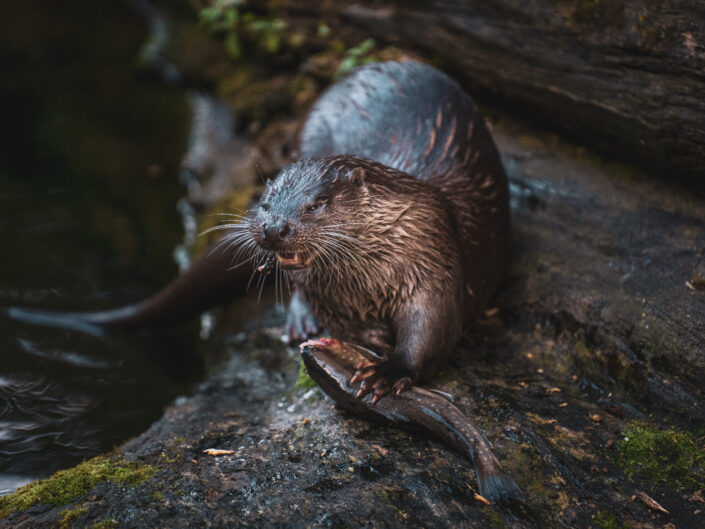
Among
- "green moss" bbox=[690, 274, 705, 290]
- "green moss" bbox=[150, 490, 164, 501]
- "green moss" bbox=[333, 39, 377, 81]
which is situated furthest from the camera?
"green moss" bbox=[333, 39, 377, 81]

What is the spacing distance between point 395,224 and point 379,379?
572 mm

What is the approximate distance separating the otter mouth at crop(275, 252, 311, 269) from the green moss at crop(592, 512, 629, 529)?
118 cm

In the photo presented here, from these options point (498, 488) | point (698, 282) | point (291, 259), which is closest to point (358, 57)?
point (291, 259)

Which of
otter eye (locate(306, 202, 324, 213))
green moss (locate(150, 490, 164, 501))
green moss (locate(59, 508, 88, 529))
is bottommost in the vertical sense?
green moss (locate(59, 508, 88, 529))

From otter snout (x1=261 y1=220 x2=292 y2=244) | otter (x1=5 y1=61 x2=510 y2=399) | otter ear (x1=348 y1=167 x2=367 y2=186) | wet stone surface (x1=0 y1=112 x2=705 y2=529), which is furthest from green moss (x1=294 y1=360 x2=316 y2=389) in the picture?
otter ear (x1=348 y1=167 x2=367 y2=186)

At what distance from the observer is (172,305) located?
3.55 m

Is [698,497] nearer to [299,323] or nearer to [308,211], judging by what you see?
[308,211]

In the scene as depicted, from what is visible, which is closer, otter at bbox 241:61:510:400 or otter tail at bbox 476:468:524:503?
otter tail at bbox 476:468:524:503

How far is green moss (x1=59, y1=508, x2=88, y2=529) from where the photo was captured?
5.93 ft

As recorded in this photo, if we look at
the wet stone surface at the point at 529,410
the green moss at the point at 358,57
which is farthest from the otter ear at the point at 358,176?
the green moss at the point at 358,57

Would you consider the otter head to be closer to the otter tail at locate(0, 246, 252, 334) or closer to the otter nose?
the otter nose

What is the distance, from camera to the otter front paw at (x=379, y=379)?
87.1 inches

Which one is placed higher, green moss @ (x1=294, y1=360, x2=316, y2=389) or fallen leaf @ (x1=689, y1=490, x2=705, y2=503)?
fallen leaf @ (x1=689, y1=490, x2=705, y2=503)

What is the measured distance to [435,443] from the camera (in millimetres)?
2121
